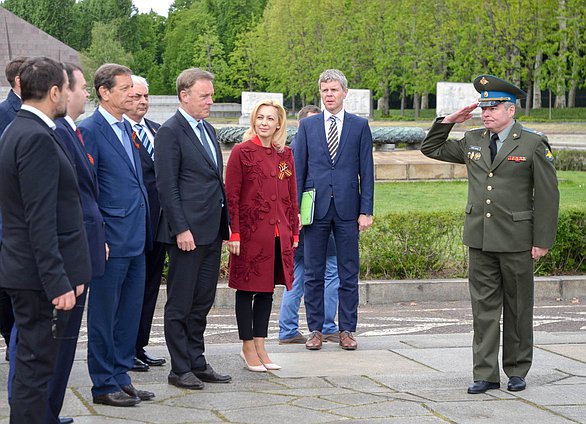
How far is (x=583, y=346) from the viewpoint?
838cm

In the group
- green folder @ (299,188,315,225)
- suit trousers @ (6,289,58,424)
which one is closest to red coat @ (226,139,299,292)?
green folder @ (299,188,315,225)

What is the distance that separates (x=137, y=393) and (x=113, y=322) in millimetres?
432

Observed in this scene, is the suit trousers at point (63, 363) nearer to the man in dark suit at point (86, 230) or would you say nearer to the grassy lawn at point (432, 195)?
the man in dark suit at point (86, 230)

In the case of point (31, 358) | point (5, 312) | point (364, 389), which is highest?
point (31, 358)

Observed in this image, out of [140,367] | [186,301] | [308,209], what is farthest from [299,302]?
[186,301]

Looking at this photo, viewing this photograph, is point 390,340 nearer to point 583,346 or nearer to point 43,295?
point 583,346

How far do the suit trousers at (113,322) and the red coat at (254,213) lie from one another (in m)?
0.90

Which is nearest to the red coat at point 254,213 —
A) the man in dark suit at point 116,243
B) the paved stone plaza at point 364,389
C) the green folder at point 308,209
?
the paved stone plaza at point 364,389

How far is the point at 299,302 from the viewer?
29.7 ft

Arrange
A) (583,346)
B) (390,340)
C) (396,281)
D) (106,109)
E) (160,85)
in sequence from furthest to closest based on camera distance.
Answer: (160,85), (396,281), (390,340), (583,346), (106,109)

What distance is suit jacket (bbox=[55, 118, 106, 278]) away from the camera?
18.6 ft

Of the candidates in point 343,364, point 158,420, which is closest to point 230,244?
point 343,364

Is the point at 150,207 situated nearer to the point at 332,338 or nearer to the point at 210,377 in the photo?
the point at 210,377

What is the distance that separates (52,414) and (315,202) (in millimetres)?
3640
